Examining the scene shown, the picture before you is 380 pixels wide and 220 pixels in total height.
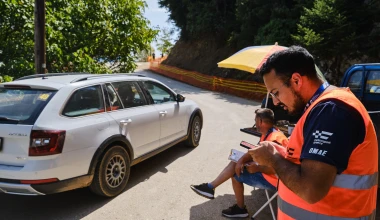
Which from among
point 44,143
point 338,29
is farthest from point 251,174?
point 338,29

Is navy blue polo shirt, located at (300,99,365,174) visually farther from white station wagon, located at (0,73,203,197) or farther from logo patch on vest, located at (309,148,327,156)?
white station wagon, located at (0,73,203,197)

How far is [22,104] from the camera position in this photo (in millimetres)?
3490

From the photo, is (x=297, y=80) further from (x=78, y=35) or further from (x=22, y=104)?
(x=78, y=35)

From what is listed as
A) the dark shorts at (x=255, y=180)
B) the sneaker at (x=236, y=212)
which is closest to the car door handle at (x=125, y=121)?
the dark shorts at (x=255, y=180)

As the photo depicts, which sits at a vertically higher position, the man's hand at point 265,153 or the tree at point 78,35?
the tree at point 78,35

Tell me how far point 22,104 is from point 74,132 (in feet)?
2.43

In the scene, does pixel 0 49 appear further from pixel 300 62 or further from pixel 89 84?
pixel 300 62

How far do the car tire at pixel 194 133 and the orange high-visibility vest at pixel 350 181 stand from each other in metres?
4.76

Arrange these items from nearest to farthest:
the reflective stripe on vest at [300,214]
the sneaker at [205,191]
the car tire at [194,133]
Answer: the reflective stripe on vest at [300,214] → the sneaker at [205,191] → the car tire at [194,133]

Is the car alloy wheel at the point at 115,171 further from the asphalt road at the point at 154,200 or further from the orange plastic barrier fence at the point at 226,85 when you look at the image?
the orange plastic barrier fence at the point at 226,85

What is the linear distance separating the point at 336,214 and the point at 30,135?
300 centimetres

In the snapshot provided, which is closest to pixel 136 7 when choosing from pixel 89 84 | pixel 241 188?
pixel 89 84

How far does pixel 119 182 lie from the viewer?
13.5 ft

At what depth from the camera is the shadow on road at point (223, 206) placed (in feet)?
11.9
